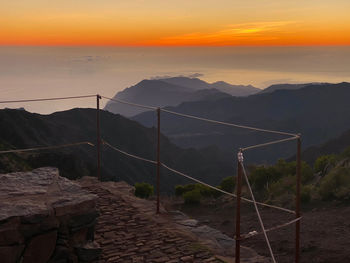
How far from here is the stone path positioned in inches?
233

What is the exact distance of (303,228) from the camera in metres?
9.57

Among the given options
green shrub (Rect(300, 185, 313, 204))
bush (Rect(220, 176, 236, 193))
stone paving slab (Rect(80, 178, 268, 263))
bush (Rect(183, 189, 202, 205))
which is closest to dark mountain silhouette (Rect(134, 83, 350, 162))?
bush (Rect(220, 176, 236, 193))

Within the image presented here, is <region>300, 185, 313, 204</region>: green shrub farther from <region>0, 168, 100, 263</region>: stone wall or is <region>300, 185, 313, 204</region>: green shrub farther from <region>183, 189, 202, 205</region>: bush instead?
<region>0, 168, 100, 263</region>: stone wall

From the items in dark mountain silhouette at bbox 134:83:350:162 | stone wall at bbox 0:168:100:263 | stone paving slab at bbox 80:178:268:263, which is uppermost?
stone wall at bbox 0:168:100:263

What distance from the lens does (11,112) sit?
48.6 meters

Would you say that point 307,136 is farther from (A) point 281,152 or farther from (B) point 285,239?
(B) point 285,239

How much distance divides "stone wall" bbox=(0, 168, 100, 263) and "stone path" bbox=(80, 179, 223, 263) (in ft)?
1.64

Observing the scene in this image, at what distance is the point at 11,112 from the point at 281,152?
5651 cm

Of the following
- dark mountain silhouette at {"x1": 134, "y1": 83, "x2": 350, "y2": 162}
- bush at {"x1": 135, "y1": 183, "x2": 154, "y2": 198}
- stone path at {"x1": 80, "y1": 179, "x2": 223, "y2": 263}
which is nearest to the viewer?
stone path at {"x1": 80, "y1": 179, "x2": 223, "y2": 263}

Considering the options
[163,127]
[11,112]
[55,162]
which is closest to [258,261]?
[55,162]

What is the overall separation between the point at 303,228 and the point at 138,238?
4.76m

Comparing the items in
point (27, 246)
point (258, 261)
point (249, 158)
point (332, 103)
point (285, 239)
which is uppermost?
point (27, 246)

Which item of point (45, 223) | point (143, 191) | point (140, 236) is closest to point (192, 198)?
point (143, 191)

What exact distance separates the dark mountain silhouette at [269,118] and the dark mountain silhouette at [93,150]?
1925 centimetres
